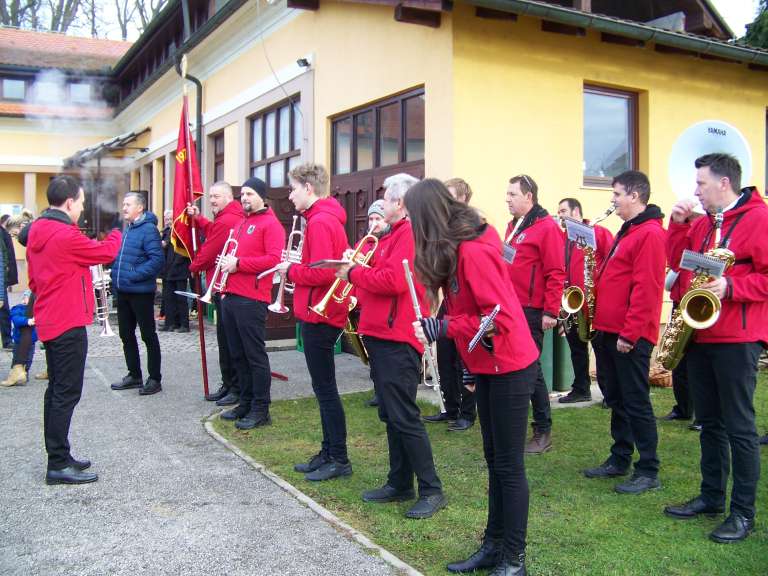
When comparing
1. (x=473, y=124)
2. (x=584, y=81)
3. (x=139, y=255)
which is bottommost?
(x=139, y=255)

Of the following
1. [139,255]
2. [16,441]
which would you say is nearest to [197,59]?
[139,255]

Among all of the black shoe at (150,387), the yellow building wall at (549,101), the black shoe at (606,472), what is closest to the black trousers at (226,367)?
the black shoe at (150,387)

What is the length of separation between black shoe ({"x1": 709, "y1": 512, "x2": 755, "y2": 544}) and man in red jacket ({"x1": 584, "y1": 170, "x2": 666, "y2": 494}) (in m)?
0.76

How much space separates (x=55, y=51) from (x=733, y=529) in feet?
96.6

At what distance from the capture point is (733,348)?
4.04 m

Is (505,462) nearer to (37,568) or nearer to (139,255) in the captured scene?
(37,568)

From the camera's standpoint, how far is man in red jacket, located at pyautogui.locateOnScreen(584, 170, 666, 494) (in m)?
4.64

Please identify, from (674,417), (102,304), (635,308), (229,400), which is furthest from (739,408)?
(102,304)

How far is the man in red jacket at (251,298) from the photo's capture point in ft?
20.7

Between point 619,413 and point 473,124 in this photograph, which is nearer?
point 619,413

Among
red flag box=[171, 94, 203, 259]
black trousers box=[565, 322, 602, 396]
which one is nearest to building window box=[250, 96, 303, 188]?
red flag box=[171, 94, 203, 259]

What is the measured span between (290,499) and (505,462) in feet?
5.71

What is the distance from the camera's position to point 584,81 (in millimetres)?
8539

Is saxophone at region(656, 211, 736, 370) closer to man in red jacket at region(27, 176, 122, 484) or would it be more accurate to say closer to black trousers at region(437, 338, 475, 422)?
black trousers at region(437, 338, 475, 422)
